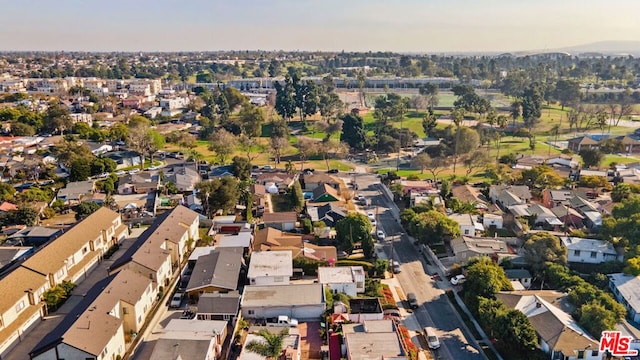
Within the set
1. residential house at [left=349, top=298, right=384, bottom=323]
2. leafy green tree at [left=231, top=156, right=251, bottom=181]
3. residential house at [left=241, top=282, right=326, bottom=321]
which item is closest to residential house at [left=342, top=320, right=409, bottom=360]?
residential house at [left=349, top=298, right=384, bottom=323]

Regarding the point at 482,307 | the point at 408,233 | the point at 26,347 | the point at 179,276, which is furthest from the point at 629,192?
the point at 26,347

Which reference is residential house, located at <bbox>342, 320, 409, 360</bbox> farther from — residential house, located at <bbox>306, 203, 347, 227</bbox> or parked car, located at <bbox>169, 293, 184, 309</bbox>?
residential house, located at <bbox>306, 203, 347, 227</bbox>

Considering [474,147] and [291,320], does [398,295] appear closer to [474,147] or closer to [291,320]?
[291,320]

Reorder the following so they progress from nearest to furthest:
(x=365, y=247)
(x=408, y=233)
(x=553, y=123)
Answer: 1. (x=365, y=247)
2. (x=408, y=233)
3. (x=553, y=123)

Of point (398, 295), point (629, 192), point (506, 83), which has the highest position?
point (506, 83)

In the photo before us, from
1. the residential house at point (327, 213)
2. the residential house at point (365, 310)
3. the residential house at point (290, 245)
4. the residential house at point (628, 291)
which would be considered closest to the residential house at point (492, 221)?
the residential house at point (628, 291)

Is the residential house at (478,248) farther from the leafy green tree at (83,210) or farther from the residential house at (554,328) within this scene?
the leafy green tree at (83,210)
